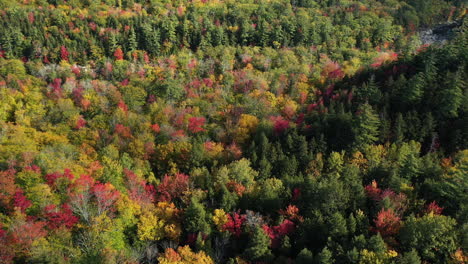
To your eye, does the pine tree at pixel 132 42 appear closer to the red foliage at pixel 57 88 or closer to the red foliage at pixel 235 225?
the red foliage at pixel 57 88

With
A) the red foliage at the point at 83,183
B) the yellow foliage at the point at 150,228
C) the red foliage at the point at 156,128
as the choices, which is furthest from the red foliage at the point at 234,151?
the red foliage at the point at 83,183

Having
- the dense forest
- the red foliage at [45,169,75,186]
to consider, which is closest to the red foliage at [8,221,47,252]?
the dense forest

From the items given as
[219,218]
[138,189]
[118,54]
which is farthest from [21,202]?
[118,54]

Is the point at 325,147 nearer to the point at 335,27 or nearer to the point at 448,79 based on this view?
the point at 448,79

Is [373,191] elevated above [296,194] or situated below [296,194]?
above

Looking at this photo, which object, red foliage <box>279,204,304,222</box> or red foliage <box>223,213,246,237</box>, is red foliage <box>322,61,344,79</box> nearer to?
red foliage <box>279,204,304,222</box>

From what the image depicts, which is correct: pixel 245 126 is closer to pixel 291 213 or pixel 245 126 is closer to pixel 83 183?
pixel 291 213

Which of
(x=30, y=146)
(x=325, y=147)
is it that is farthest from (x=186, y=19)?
(x=325, y=147)
